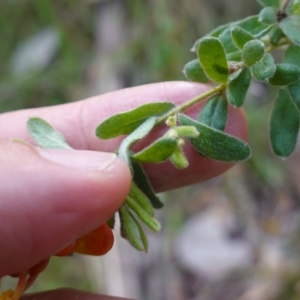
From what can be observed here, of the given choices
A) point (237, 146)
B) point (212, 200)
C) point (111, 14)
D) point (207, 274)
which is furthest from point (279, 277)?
point (111, 14)

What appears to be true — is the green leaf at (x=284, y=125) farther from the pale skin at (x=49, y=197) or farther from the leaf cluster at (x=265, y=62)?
the pale skin at (x=49, y=197)

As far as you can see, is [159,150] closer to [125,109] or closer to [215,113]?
[215,113]

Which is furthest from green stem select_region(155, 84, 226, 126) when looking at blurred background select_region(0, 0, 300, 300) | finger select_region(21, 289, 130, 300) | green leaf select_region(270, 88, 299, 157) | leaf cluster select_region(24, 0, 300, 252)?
blurred background select_region(0, 0, 300, 300)

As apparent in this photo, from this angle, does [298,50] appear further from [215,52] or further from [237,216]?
[237,216]

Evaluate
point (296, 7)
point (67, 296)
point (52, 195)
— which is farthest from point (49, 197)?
point (296, 7)

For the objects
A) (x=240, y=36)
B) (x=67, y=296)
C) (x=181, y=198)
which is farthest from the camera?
(x=181, y=198)

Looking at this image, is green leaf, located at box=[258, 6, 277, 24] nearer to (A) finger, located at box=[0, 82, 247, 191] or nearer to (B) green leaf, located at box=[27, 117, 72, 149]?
(A) finger, located at box=[0, 82, 247, 191]
